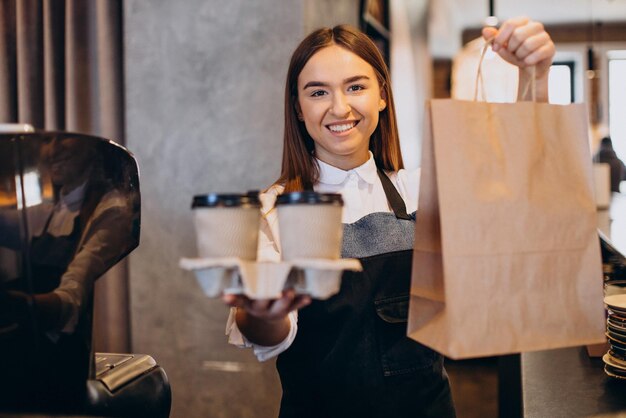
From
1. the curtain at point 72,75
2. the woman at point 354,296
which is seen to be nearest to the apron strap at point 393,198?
the woman at point 354,296

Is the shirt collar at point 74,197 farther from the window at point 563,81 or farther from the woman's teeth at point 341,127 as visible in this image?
the window at point 563,81

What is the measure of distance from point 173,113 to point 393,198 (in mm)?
1327

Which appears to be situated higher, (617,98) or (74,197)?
(617,98)

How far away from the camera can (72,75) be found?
2434 millimetres

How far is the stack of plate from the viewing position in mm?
1269

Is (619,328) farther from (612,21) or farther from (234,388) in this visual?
(612,21)

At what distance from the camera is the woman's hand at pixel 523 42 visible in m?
1.04

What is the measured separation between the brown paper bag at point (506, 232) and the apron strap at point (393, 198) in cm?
33

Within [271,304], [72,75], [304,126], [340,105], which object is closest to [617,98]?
[72,75]

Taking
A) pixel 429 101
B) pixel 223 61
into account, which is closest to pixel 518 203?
pixel 429 101

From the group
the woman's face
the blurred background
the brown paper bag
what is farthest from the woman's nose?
the blurred background

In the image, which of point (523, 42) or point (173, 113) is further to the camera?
point (173, 113)

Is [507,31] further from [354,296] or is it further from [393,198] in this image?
[354,296]

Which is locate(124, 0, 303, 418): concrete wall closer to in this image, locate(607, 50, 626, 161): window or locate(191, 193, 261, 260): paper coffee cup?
locate(191, 193, 261, 260): paper coffee cup
